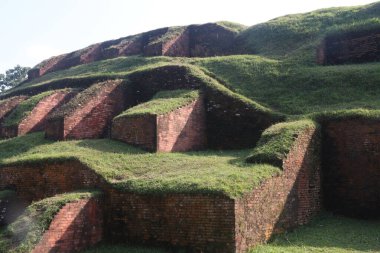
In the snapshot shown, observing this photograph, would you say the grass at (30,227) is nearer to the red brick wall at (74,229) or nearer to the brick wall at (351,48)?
the red brick wall at (74,229)

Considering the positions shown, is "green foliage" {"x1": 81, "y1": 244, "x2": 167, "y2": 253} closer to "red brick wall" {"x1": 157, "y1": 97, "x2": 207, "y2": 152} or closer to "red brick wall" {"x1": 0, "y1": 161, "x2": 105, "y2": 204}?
"red brick wall" {"x1": 0, "y1": 161, "x2": 105, "y2": 204}

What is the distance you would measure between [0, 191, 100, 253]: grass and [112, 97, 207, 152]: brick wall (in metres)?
3.10

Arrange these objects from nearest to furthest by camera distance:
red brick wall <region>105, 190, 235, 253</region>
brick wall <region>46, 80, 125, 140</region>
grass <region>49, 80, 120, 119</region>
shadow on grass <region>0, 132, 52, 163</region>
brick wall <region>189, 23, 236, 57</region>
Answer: red brick wall <region>105, 190, 235, 253</region> → shadow on grass <region>0, 132, 52, 163</region> → brick wall <region>46, 80, 125, 140</region> → grass <region>49, 80, 120, 119</region> → brick wall <region>189, 23, 236, 57</region>

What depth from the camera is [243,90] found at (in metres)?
11.7

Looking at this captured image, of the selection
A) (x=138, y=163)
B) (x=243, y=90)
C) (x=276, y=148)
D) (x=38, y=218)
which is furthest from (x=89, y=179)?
(x=243, y=90)

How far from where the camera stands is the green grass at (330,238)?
21.7 ft

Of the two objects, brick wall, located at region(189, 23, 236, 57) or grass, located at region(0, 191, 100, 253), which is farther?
brick wall, located at region(189, 23, 236, 57)

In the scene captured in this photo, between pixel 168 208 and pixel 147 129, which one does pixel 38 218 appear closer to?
pixel 168 208

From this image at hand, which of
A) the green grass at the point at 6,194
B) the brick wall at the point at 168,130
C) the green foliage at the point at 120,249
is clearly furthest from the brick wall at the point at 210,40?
the green foliage at the point at 120,249

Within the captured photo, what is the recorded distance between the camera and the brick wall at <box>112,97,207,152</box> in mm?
10086

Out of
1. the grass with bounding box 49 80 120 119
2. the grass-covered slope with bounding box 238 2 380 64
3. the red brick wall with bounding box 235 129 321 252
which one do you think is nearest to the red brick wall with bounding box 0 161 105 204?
the grass with bounding box 49 80 120 119

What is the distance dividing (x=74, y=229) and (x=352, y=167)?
17.3ft

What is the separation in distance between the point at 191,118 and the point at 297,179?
145 inches

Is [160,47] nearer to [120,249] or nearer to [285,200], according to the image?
[285,200]
